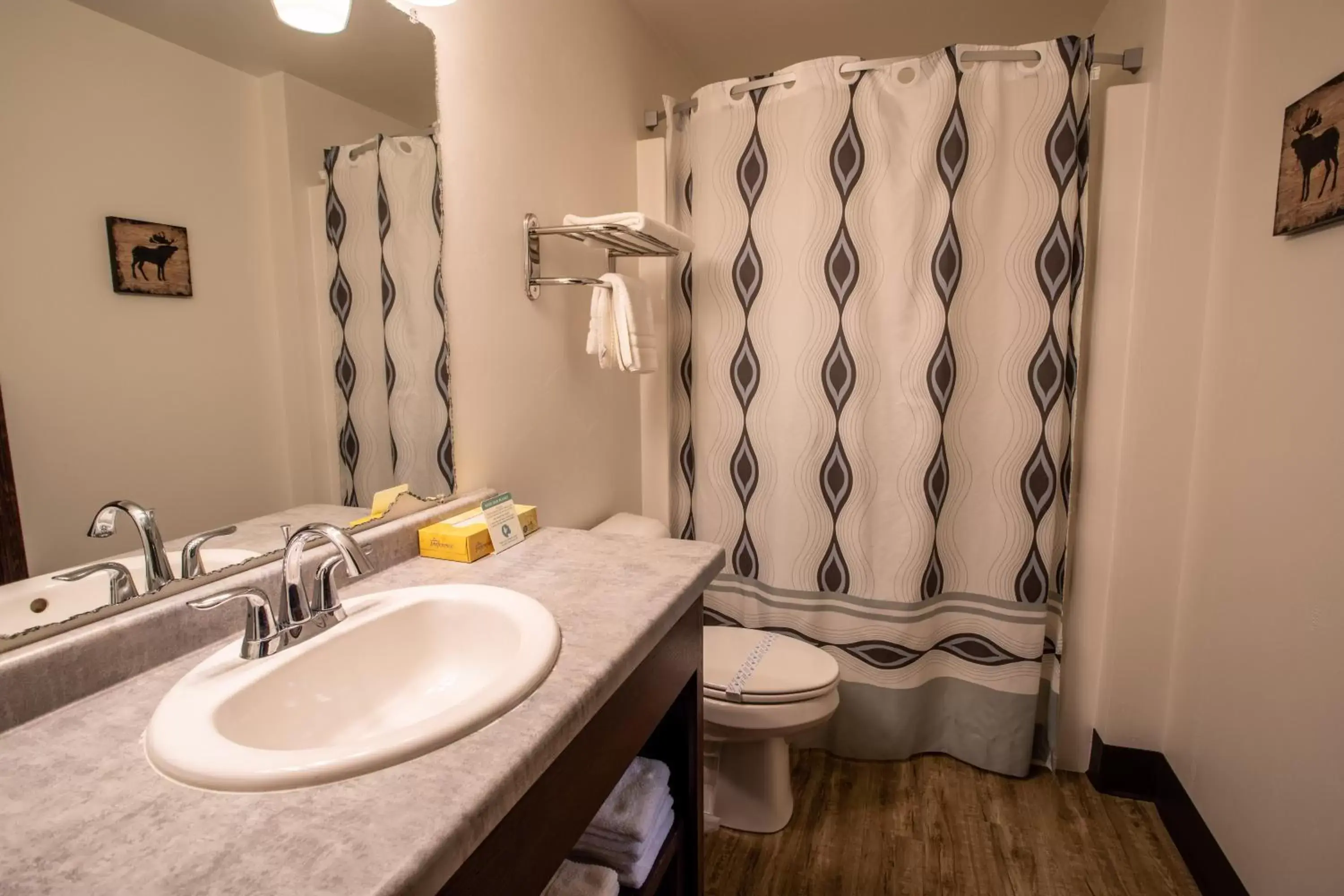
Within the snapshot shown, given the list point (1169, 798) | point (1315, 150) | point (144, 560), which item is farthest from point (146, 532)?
point (1169, 798)

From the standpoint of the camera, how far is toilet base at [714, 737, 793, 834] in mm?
1666

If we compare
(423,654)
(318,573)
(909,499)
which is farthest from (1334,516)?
(318,573)

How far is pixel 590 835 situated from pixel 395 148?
1206 millimetres

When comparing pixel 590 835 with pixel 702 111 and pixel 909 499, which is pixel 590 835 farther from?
pixel 702 111

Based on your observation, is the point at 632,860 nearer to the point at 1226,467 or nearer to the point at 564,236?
the point at 564,236

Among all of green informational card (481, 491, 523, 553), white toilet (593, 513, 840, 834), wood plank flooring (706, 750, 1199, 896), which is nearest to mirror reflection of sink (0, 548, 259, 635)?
green informational card (481, 491, 523, 553)

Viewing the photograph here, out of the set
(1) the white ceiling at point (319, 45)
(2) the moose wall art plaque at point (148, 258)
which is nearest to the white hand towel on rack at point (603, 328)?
(1) the white ceiling at point (319, 45)

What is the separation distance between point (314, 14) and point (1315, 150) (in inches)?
65.5

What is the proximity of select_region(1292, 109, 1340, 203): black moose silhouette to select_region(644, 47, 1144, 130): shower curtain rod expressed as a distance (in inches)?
23.0

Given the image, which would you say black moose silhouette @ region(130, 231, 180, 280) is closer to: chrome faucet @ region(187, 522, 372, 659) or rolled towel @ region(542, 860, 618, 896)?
chrome faucet @ region(187, 522, 372, 659)

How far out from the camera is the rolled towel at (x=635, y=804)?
1014mm

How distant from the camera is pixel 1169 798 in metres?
1.66

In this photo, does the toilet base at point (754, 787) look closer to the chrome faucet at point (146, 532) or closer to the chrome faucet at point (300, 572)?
the chrome faucet at point (300, 572)

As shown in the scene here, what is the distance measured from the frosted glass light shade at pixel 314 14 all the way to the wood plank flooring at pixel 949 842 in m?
1.85
